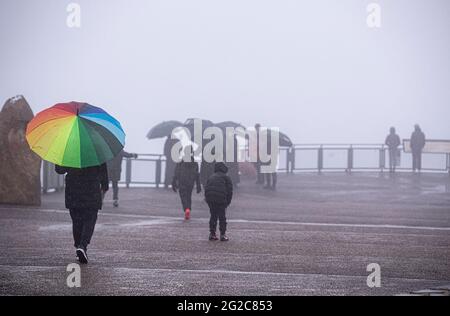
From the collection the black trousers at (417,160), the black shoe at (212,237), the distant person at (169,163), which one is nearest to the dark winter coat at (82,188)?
the black shoe at (212,237)

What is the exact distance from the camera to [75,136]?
17.4 m

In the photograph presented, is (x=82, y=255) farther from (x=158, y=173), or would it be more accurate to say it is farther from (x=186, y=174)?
(x=158, y=173)

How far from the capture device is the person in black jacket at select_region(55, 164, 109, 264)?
1816 centimetres

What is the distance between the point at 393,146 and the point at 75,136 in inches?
1453

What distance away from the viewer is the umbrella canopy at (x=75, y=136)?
1727 cm

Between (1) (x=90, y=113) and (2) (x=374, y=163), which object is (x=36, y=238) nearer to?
(1) (x=90, y=113)

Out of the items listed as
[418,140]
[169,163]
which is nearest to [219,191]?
[169,163]

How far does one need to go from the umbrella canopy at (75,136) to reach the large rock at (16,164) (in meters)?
12.4

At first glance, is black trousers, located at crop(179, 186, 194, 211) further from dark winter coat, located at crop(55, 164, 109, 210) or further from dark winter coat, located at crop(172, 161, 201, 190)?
dark winter coat, located at crop(55, 164, 109, 210)

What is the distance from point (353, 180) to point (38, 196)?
19.4m

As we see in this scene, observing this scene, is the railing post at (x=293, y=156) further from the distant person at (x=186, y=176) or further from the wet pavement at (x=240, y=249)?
the distant person at (x=186, y=176)

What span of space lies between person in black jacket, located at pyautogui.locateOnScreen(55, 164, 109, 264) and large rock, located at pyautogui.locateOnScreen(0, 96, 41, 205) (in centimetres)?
1190

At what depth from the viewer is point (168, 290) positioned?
1505 centimetres

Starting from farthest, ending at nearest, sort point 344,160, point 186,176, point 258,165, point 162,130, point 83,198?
1. point 344,160
2. point 258,165
3. point 162,130
4. point 186,176
5. point 83,198
